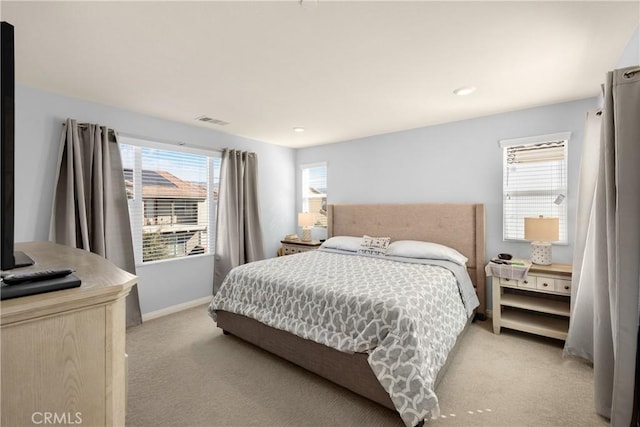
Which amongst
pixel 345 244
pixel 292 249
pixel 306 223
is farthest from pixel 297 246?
pixel 345 244

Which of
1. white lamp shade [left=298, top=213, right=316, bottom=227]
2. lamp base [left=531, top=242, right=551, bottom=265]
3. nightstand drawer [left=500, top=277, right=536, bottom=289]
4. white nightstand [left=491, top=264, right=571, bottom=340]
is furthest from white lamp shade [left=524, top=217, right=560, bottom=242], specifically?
white lamp shade [left=298, top=213, right=316, bottom=227]

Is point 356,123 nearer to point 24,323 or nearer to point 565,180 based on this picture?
point 565,180

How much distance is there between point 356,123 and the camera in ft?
12.5

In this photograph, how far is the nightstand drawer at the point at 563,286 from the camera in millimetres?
2656

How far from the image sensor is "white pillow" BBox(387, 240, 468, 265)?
3178 mm

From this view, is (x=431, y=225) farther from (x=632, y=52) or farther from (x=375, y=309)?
(x=632, y=52)

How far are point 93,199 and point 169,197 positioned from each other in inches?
32.9

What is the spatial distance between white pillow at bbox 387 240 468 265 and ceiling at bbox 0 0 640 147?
5.08ft

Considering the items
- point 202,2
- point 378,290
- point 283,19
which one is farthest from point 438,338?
point 202,2

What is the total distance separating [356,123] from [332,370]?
9.47 feet

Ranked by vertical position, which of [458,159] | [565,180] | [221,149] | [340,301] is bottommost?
[340,301]

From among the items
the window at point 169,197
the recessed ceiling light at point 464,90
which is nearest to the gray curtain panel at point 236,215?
the window at point 169,197

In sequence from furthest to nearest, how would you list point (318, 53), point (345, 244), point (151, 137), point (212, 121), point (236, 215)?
point (236, 215) → point (345, 244) → point (212, 121) → point (151, 137) → point (318, 53)

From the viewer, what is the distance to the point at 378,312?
1.94 meters
